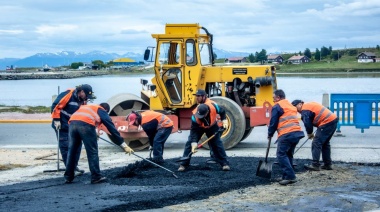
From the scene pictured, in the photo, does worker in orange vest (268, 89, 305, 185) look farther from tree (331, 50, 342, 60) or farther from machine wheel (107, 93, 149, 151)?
tree (331, 50, 342, 60)

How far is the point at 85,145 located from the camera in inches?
474

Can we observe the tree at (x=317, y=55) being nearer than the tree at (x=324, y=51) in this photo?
Yes

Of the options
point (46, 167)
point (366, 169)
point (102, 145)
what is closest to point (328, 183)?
point (366, 169)

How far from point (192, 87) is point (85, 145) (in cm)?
505

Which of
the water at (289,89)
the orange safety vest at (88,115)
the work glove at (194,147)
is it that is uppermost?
the orange safety vest at (88,115)

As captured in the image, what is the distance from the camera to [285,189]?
1116 cm

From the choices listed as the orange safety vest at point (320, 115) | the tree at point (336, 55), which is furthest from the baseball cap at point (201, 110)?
the tree at point (336, 55)

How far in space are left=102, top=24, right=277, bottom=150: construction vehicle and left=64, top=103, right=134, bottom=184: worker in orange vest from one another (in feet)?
13.8

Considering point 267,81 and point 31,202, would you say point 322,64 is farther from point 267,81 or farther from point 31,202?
point 31,202

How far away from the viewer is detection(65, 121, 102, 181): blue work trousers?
11898mm

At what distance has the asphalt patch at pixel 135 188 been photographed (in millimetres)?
10031

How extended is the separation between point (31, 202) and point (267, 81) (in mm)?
7980

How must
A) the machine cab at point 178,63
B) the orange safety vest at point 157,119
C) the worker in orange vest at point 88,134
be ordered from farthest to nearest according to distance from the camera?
the machine cab at point 178,63
the orange safety vest at point 157,119
the worker in orange vest at point 88,134

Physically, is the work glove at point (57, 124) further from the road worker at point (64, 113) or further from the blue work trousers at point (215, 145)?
the blue work trousers at point (215, 145)
